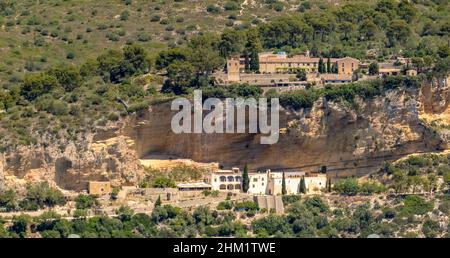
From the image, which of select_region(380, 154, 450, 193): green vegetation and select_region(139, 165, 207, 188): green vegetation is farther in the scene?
select_region(139, 165, 207, 188): green vegetation

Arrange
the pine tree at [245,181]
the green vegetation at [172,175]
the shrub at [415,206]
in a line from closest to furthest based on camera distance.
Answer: the shrub at [415,206] → the pine tree at [245,181] → the green vegetation at [172,175]

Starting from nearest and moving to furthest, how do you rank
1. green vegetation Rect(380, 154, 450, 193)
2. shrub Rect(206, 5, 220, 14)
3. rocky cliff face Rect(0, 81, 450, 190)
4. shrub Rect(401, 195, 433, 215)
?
1. shrub Rect(401, 195, 433, 215)
2. green vegetation Rect(380, 154, 450, 193)
3. rocky cliff face Rect(0, 81, 450, 190)
4. shrub Rect(206, 5, 220, 14)

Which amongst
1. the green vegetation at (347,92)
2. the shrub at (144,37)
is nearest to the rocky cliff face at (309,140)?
the green vegetation at (347,92)

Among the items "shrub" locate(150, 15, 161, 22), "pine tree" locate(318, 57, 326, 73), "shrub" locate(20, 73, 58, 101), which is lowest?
"shrub" locate(150, 15, 161, 22)

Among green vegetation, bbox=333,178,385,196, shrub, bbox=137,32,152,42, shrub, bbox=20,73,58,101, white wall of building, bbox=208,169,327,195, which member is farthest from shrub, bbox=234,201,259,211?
shrub, bbox=137,32,152,42

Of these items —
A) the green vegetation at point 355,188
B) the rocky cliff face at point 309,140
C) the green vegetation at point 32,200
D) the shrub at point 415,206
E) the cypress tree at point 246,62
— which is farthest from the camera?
the cypress tree at point 246,62

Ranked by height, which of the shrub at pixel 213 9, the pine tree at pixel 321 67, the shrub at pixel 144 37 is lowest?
the shrub at pixel 144 37

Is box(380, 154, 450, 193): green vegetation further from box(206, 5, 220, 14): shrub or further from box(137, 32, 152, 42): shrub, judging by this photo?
box(206, 5, 220, 14): shrub

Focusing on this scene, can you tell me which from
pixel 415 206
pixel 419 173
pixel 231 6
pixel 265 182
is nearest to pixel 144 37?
pixel 231 6

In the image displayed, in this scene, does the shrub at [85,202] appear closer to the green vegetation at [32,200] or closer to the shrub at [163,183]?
the green vegetation at [32,200]

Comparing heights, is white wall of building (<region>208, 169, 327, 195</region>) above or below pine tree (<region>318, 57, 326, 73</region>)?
below

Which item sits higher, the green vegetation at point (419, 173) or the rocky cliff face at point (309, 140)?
the rocky cliff face at point (309, 140)
